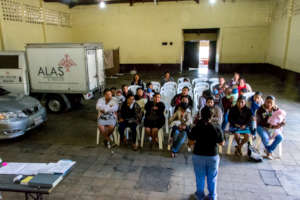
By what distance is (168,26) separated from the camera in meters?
14.9

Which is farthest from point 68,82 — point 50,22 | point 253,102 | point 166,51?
point 166,51

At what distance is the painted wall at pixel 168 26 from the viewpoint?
14023 mm

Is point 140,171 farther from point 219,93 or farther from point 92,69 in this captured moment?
point 92,69

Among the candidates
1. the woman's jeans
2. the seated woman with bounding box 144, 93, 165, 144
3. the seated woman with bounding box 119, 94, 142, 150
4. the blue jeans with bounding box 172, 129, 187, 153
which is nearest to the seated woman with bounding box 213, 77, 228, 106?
the blue jeans with bounding box 172, 129, 187, 153

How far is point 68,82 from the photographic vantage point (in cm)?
690

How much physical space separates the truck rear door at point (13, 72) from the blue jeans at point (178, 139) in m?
5.14

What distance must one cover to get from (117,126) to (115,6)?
1256 centimetres

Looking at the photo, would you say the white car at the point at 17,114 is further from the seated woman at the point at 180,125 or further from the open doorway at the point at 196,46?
the open doorway at the point at 196,46

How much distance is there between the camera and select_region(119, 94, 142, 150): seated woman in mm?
4738

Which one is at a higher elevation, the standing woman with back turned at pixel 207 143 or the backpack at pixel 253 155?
the standing woman with back turned at pixel 207 143

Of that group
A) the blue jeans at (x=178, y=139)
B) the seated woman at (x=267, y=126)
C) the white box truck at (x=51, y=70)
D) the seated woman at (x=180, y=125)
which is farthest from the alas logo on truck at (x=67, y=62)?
the seated woman at (x=267, y=126)

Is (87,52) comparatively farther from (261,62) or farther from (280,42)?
(261,62)

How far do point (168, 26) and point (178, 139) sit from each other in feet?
39.6

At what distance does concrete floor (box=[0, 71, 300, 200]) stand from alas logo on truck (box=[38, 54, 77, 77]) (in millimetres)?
1935
